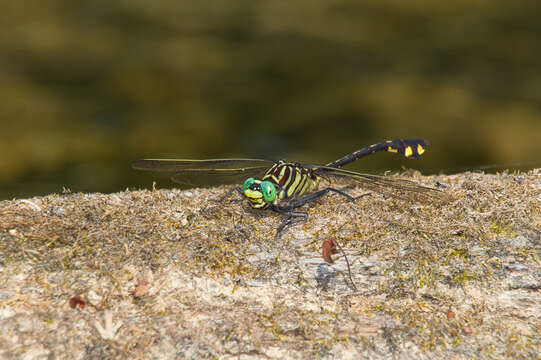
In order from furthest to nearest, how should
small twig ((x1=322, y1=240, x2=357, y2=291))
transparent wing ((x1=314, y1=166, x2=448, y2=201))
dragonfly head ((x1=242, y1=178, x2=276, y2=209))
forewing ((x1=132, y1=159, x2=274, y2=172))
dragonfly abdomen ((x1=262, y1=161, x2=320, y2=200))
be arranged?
forewing ((x1=132, y1=159, x2=274, y2=172)) → dragonfly abdomen ((x1=262, y1=161, x2=320, y2=200)) → transparent wing ((x1=314, y1=166, x2=448, y2=201)) → dragonfly head ((x1=242, y1=178, x2=276, y2=209)) → small twig ((x1=322, y1=240, x2=357, y2=291))

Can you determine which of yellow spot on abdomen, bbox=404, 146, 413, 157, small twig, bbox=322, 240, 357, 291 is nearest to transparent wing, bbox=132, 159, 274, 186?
small twig, bbox=322, 240, 357, 291

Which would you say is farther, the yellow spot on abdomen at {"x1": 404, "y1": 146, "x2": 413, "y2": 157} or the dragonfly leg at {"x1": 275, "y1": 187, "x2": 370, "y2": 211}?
the yellow spot on abdomen at {"x1": 404, "y1": 146, "x2": 413, "y2": 157}

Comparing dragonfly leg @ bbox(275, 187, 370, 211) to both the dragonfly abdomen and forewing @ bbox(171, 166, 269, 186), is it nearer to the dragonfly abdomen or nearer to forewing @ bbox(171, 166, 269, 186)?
the dragonfly abdomen

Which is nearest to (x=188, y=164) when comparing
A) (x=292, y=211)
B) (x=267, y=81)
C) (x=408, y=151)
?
(x=292, y=211)

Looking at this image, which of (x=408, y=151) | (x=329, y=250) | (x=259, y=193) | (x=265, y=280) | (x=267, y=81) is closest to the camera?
(x=265, y=280)

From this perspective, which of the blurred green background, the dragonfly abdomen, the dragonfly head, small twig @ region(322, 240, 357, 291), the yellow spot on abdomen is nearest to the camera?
small twig @ region(322, 240, 357, 291)

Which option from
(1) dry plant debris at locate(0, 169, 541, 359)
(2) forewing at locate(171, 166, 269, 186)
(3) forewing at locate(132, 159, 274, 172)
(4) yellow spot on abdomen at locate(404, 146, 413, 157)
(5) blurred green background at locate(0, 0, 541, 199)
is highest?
(5) blurred green background at locate(0, 0, 541, 199)

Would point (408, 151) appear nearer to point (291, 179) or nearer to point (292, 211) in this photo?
point (291, 179)

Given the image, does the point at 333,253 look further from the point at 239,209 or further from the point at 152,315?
the point at 152,315
